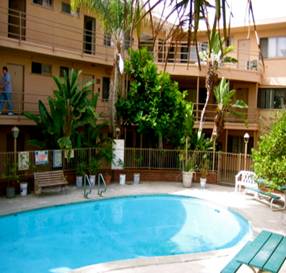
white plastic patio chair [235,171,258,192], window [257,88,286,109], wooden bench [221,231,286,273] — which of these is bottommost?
white plastic patio chair [235,171,258,192]

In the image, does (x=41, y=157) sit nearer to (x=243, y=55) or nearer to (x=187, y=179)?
(x=187, y=179)

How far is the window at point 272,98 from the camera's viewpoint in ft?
82.8

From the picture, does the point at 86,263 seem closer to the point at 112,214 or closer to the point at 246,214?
the point at 112,214

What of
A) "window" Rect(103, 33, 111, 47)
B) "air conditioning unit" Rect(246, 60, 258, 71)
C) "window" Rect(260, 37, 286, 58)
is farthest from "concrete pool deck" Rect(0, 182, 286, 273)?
"window" Rect(260, 37, 286, 58)

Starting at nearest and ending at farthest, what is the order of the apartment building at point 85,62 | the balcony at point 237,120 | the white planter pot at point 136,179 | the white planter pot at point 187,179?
the apartment building at point 85,62, the white planter pot at point 187,179, the white planter pot at point 136,179, the balcony at point 237,120

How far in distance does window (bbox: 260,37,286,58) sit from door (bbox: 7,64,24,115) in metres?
15.4

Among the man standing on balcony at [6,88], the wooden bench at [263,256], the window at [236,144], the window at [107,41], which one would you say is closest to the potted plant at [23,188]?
the man standing on balcony at [6,88]

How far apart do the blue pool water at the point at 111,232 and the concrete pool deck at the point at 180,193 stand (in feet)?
1.52

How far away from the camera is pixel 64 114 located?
17.5m

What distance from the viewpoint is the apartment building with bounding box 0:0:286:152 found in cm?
1892

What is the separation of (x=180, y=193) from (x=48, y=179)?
6176 mm

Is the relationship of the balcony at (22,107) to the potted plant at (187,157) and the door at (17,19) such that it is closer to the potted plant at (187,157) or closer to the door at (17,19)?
the door at (17,19)

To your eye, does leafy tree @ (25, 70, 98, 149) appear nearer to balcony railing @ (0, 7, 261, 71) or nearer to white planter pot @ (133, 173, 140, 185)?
balcony railing @ (0, 7, 261, 71)

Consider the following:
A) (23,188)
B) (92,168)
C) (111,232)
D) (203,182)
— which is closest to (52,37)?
(92,168)
